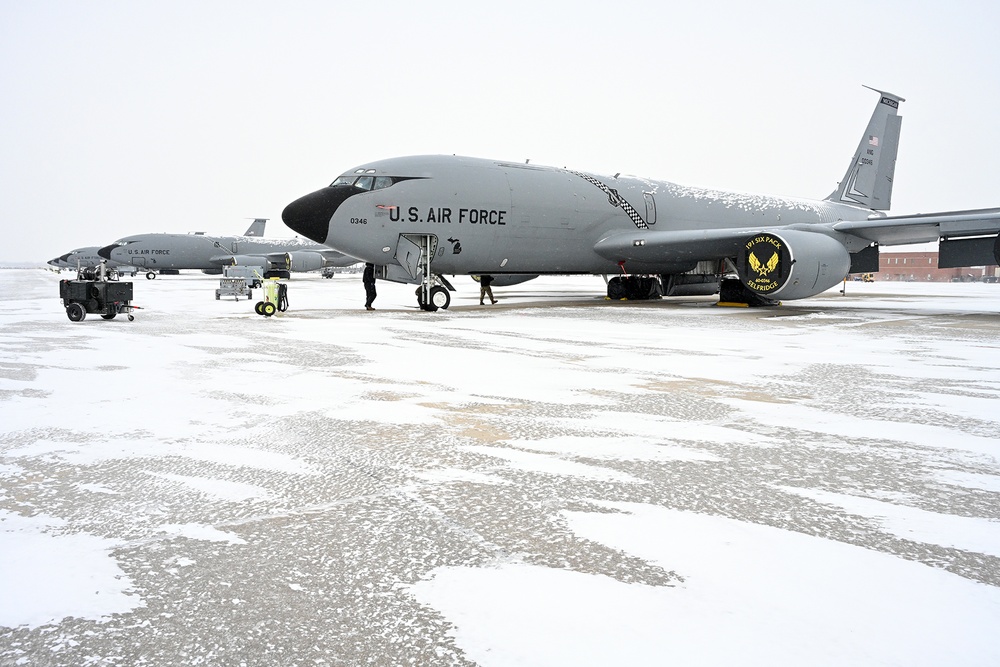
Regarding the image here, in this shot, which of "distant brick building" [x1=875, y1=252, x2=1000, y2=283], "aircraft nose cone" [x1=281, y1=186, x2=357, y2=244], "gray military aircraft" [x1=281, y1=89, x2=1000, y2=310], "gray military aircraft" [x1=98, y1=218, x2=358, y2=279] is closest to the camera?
"aircraft nose cone" [x1=281, y1=186, x2=357, y2=244]

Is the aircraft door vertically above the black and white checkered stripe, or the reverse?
the black and white checkered stripe

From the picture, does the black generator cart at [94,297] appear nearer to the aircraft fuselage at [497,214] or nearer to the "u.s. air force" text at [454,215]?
the aircraft fuselage at [497,214]

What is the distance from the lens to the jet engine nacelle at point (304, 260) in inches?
1750

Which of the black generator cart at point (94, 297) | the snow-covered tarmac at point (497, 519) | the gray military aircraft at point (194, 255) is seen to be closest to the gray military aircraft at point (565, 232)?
the black generator cart at point (94, 297)

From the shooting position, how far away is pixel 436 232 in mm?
14789

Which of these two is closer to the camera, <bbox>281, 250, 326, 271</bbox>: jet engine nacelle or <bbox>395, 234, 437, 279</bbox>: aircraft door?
<bbox>395, 234, 437, 279</bbox>: aircraft door

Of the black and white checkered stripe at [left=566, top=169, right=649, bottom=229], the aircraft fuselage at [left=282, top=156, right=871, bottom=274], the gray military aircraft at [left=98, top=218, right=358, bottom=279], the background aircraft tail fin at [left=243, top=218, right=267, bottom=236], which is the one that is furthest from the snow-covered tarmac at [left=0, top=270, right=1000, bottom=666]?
the background aircraft tail fin at [left=243, top=218, right=267, bottom=236]

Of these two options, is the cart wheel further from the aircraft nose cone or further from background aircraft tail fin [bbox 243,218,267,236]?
background aircraft tail fin [bbox 243,218,267,236]

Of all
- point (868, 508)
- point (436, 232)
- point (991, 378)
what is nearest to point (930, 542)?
point (868, 508)

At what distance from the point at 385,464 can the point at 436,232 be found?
38.2 ft

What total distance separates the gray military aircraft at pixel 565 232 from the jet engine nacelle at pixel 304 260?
30.1 meters

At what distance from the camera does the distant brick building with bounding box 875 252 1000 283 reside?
88.4 metres

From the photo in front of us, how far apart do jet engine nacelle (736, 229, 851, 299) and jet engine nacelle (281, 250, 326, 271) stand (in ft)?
110

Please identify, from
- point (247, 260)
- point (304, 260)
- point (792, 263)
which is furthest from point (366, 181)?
point (247, 260)
